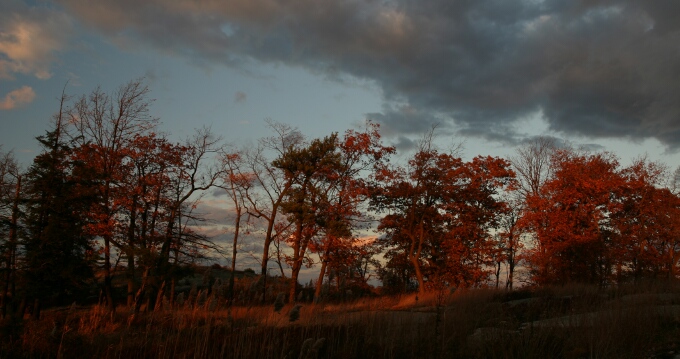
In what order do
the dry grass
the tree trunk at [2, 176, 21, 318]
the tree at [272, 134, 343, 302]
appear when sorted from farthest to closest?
1. the tree at [272, 134, 343, 302]
2. the tree trunk at [2, 176, 21, 318]
3. the dry grass

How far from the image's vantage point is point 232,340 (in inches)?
275

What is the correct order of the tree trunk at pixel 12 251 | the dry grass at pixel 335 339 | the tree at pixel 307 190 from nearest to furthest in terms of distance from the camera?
1. the dry grass at pixel 335 339
2. the tree trunk at pixel 12 251
3. the tree at pixel 307 190

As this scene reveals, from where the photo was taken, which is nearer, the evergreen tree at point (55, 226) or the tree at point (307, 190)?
the evergreen tree at point (55, 226)

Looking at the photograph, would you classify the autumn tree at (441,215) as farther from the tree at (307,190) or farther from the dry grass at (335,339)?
the dry grass at (335,339)

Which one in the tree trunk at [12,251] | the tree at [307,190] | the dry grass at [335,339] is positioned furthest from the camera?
the tree at [307,190]

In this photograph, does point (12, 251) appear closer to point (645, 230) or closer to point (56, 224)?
point (56, 224)

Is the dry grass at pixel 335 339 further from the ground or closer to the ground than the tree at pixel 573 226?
closer to the ground

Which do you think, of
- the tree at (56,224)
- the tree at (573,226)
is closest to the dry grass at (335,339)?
the tree at (56,224)

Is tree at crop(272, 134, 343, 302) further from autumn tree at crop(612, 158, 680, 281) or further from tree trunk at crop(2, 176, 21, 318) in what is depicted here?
autumn tree at crop(612, 158, 680, 281)

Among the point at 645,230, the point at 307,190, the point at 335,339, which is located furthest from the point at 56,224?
the point at 645,230

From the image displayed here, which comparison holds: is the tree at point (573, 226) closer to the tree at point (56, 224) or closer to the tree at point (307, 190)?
the tree at point (307, 190)

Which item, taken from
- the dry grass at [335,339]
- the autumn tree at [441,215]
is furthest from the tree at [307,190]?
the dry grass at [335,339]

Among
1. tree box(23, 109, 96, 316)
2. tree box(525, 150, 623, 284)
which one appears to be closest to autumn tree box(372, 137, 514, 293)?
tree box(525, 150, 623, 284)

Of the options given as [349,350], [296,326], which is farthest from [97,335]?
[349,350]
